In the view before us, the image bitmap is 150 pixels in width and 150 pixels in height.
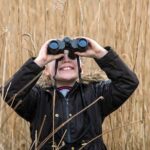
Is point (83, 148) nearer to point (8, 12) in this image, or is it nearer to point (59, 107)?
point (59, 107)

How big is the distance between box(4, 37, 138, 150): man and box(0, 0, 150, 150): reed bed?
49 centimetres

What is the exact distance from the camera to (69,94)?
204 cm

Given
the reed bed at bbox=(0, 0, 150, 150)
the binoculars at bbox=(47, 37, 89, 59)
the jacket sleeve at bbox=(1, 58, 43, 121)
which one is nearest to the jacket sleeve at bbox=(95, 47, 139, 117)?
the binoculars at bbox=(47, 37, 89, 59)

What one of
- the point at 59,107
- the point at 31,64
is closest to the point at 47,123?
the point at 59,107

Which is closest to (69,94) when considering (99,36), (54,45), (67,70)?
(67,70)

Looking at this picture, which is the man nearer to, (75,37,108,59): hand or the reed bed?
(75,37,108,59): hand

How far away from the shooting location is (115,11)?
2.69 metres

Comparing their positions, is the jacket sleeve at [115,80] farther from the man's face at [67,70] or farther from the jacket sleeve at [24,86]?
the jacket sleeve at [24,86]

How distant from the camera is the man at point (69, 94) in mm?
1985

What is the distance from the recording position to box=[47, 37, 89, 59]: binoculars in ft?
6.29

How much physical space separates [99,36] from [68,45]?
0.77 meters

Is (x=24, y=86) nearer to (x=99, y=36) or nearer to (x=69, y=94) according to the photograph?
(x=69, y=94)

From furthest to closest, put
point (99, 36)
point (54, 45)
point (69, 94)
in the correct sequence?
1. point (99, 36)
2. point (69, 94)
3. point (54, 45)

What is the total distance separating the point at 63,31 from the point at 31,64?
733 mm
